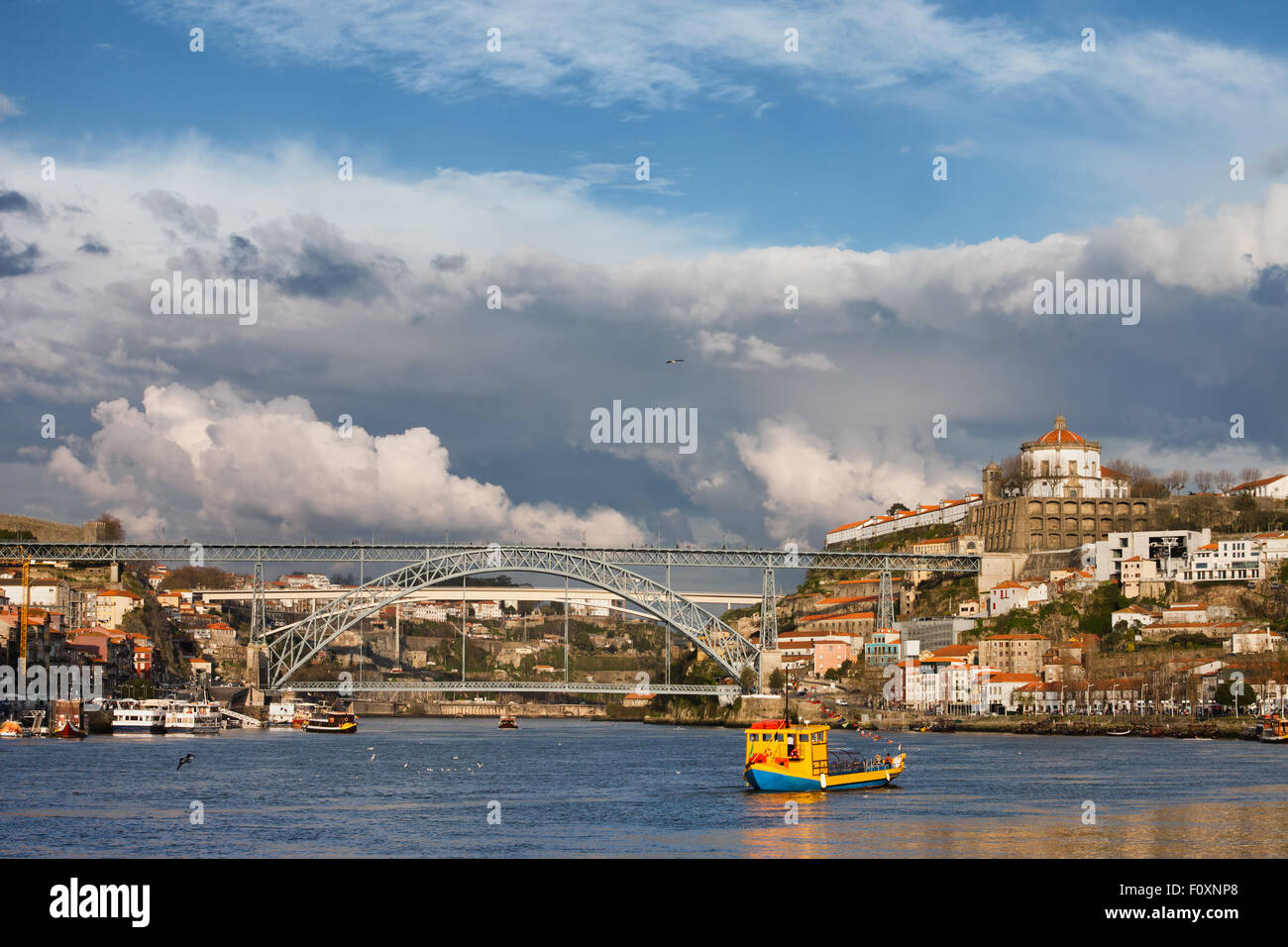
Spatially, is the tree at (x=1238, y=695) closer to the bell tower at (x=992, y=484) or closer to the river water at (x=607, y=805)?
the river water at (x=607, y=805)

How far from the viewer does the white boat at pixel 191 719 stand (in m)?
56.2

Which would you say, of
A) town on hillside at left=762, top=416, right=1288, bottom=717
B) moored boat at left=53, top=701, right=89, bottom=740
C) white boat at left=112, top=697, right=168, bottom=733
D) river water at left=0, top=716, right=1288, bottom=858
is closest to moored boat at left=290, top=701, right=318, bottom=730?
white boat at left=112, top=697, right=168, bottom=733

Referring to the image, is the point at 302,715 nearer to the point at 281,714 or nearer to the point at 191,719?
the point at 281,714

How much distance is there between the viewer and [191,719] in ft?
186

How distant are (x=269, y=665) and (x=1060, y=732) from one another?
37810mm

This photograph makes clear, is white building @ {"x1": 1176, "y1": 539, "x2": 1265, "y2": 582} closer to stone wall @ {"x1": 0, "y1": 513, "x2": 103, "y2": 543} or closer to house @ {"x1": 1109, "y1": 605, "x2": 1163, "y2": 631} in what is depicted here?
house @ {"x1": 1109, "y1": 605, "x2": 1163, "y2": 631}

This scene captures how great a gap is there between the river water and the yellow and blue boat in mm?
473

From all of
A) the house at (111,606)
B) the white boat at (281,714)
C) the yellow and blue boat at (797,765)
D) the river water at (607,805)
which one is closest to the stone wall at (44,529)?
the house at (111,606)

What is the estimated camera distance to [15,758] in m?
37.1

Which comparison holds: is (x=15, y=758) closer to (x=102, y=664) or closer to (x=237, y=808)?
(x=237, y=808)

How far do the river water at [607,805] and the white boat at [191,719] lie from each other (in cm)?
1141

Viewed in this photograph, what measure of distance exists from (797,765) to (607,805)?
4.48 meters

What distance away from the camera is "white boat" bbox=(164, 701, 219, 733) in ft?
185
